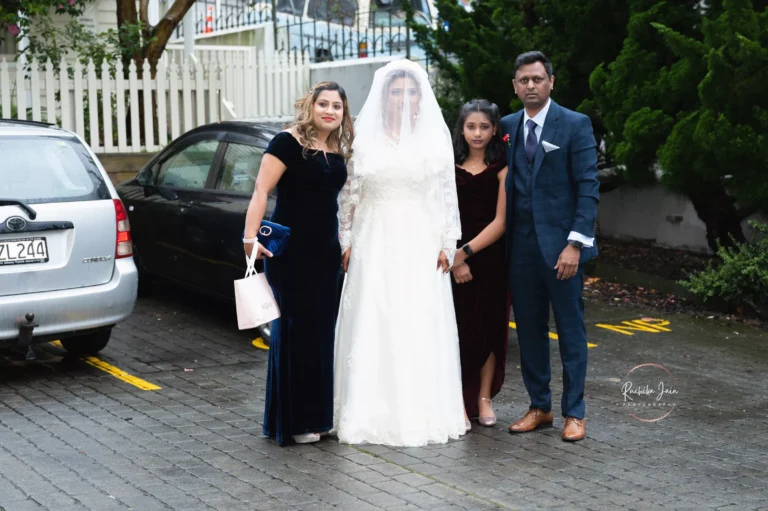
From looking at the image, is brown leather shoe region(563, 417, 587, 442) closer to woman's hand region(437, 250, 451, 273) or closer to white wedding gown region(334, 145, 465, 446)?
white wedding gown region(334, 145, 465, 446)

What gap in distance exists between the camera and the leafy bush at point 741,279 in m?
9.26

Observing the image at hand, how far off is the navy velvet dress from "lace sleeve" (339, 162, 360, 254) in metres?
0.10

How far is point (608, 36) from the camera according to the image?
10758mm

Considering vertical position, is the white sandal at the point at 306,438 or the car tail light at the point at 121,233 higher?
the car tail light at the point at 121,233

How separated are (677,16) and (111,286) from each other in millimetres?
5738

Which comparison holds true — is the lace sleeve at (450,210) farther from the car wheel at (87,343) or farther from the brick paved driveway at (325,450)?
the car wheel at (87,343)

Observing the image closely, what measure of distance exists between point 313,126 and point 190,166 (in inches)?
133

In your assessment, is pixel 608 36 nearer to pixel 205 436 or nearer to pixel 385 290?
pixel 385 290

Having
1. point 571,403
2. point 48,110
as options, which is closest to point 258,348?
point 571,403

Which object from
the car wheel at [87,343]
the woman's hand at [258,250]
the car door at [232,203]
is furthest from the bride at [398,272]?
the car wheel at [87,343]

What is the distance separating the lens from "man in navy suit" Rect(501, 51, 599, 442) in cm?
586

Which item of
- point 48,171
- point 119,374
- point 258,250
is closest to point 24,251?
point 48,171

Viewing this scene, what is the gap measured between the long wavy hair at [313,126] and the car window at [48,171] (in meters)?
2.17

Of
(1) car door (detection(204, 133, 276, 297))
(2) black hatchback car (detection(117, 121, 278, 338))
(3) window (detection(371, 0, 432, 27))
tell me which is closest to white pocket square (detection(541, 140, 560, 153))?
(2) black hatchback car (detection(117, 121, 278, 338))
